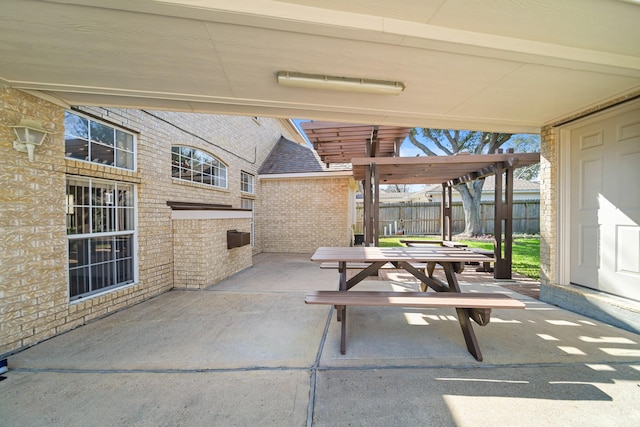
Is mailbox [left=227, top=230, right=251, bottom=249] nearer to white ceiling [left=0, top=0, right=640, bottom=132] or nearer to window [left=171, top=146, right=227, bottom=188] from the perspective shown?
window [left=171, top=146, right=227, bottom=188]

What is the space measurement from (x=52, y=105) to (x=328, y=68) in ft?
11.5

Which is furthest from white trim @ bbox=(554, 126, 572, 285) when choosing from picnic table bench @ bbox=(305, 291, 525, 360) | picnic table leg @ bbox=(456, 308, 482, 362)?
picnic table leg @ bbox=(456, 308, 482, 362)

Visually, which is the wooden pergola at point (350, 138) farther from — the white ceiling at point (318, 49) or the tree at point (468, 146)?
the tree at point (468, 146)

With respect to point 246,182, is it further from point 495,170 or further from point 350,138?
point 495,170

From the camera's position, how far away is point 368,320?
3.52 meters

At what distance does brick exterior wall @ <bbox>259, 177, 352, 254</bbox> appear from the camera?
9586 mm

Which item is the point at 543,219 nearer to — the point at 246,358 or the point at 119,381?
the point at 246,358

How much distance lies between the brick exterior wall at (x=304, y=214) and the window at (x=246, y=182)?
2.35ft

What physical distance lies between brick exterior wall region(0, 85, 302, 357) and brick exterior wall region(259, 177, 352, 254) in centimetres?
327

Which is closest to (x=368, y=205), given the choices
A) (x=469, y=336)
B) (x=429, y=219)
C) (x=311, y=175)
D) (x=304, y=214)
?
(x=311, y=175)

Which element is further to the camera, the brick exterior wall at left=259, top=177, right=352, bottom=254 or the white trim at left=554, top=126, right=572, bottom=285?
the brick exterior wall at left=259, top=177, right=352, bottom=254

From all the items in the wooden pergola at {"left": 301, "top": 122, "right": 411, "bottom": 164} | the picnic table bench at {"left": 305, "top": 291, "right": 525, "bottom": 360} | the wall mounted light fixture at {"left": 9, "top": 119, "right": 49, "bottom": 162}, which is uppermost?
the wooden pergola at {"left": 301, "top": 122, "right": 411, "bottom": 164}

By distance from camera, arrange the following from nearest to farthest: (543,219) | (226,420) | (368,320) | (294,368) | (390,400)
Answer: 1. (226,420)
2. (390,400)
3. (294,368)
4. (368,320)
5. (543,219)

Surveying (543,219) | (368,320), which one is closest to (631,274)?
(543,219)
